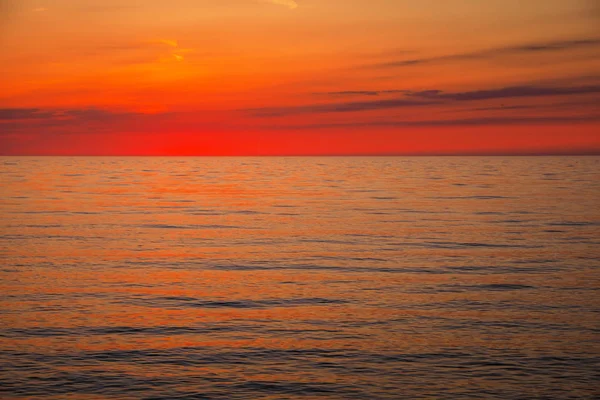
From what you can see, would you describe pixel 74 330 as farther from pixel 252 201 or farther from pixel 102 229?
pixel 252 201

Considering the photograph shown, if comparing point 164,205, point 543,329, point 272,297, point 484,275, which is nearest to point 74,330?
point 272,297

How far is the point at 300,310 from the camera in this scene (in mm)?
20016

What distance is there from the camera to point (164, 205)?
56.7 m

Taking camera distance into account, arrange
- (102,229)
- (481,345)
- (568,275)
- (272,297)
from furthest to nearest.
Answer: (102,229) < (568,275) < (272,297) < (481,345)

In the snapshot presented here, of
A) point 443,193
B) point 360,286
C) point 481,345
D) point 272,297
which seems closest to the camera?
point 481,345

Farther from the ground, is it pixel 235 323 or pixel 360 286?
pixel 360 286

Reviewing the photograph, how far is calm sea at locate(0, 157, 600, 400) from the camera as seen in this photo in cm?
1416

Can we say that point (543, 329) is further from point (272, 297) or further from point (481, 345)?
point (272, 297)

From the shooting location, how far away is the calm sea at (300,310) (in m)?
14.2

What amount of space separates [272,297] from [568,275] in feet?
38.5

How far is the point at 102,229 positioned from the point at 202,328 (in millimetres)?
22937

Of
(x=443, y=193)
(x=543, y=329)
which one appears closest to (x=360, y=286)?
(x=543, y=329)

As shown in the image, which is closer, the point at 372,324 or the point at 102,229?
the point at 372,324

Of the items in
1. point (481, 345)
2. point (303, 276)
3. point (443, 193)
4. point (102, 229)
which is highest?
point (443, 193)
